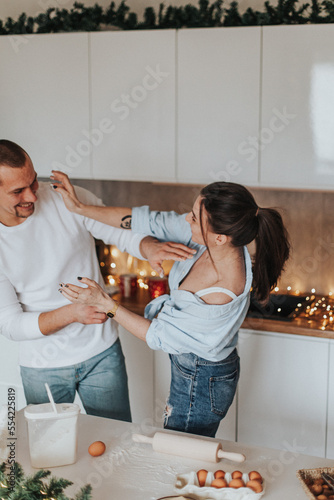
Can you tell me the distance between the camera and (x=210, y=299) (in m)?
1.74

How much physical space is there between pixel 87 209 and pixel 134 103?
0.86m

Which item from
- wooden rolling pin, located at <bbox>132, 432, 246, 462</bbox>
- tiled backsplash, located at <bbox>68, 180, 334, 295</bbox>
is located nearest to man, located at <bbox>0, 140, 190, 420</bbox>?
wooden rolling pin, located at <bbox>132, 432, 246, 462</bbox>

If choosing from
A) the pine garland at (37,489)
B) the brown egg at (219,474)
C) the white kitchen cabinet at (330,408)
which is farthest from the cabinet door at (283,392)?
the pine garland at (37,489)

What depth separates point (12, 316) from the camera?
6.58 feet

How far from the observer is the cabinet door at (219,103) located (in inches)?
99.7

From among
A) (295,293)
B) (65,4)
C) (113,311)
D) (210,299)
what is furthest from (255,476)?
(65,4)

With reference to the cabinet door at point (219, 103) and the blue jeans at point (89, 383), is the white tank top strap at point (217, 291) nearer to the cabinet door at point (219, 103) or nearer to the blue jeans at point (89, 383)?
the blue jeans at point (89, 383)

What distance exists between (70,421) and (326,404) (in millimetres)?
1456

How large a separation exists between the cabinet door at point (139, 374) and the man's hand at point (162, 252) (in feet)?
3.03

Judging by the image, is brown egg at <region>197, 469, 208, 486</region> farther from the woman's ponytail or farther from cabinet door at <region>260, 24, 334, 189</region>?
cabinet door at <region>260, 24, 334, 189</region>

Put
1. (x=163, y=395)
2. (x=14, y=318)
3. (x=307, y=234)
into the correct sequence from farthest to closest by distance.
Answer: (x=307, y=234), (x=163, y=395), (x=14, y=318)

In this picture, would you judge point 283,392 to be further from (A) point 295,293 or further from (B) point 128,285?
(B) point 128,285

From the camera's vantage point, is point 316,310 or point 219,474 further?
point 316,310

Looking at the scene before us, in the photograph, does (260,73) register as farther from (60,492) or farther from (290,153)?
(60,492)
